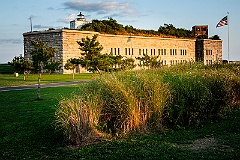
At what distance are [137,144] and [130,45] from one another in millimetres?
55911

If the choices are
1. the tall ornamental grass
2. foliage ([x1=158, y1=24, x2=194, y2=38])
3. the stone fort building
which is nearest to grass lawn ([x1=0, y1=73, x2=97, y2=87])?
the stone fort building

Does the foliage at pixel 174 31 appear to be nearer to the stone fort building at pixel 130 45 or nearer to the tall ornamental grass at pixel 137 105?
the stone fort building at pixel 130 45

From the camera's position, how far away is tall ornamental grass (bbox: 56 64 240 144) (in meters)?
8.54

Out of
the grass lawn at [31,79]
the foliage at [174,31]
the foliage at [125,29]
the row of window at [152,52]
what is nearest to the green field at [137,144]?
the grass lawn at [31,79]

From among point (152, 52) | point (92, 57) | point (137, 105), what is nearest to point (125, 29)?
point (152, 52)

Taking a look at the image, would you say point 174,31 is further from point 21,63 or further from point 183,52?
point 21,63

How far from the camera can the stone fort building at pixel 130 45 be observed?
172 ft

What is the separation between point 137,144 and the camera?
25.9ft

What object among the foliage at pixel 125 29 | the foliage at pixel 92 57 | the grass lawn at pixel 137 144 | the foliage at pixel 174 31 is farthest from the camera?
the foliage at pixel 174 31

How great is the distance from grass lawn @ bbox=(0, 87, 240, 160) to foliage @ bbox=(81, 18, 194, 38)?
52.8 meters

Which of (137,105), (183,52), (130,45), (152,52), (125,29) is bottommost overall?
(137,105)

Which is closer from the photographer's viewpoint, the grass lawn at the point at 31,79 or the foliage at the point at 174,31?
the grass lawn at the point at 31,79

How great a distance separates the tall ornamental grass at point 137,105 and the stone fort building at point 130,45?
2812cm

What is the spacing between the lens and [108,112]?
9.23 m
